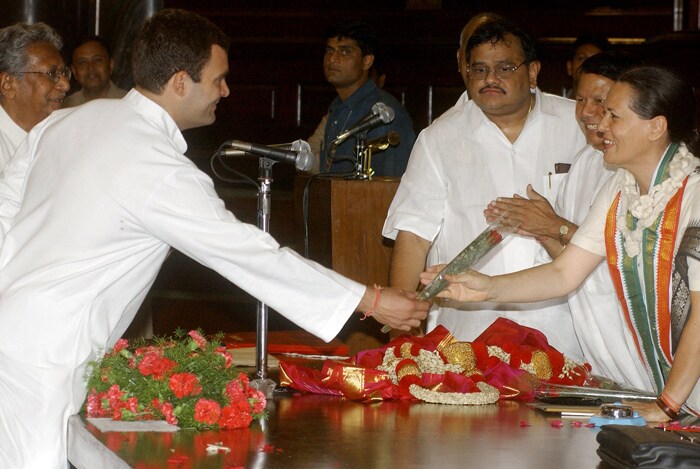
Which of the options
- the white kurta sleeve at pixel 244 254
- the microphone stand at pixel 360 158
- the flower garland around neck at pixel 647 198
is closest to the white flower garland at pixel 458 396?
the white kurta sleeve at pixel 244 254

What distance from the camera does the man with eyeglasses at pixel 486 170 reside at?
3.80 m

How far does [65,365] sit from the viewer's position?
107 inches

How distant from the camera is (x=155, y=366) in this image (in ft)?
8.63

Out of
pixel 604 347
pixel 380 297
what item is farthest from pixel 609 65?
pixel 380 297

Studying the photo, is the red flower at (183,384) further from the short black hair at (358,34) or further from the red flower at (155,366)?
the short black hair at (358,34)

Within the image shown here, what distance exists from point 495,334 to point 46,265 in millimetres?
1283

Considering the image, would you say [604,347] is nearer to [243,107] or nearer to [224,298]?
[224,298]

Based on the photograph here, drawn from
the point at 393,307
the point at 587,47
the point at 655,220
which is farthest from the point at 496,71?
the point at 587,47

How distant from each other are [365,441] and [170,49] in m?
1.11

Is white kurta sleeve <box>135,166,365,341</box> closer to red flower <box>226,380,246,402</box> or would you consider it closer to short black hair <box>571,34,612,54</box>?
red flower <box>226,380,246,402</box>

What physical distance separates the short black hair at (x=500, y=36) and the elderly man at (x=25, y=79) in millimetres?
1448

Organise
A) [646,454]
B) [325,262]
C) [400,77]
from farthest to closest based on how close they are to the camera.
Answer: [400,77] → [325,262] → [646,454]

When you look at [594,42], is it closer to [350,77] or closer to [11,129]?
[350,77]

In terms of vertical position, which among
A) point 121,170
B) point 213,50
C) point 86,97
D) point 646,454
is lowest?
point 646,454
